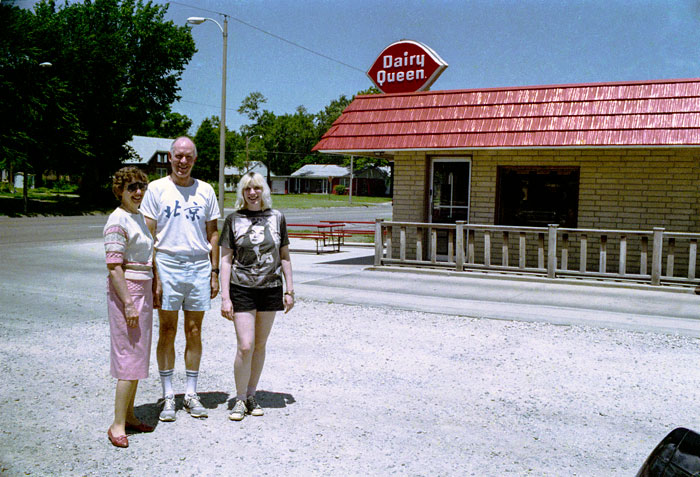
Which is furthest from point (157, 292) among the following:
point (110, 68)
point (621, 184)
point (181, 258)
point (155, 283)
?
point (110, 68)

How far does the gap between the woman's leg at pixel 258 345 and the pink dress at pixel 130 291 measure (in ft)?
3.00

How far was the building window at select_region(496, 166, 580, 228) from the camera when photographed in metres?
15.0

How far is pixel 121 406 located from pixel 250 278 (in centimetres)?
135

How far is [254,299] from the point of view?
5.27 m

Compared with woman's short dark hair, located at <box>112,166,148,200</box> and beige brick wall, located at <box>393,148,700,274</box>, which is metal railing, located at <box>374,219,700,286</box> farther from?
woman's short dark hair, located at <box>112,166,148,200</box>

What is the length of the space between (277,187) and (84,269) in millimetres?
101081

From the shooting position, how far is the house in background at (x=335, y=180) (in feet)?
322

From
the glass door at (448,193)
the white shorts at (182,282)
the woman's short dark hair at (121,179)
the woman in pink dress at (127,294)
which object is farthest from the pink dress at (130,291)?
the glass door at (448,193)

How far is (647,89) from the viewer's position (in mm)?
13586

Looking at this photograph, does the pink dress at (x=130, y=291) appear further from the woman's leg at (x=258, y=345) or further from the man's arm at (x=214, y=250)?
the woman's leg at (x=258, y=345)

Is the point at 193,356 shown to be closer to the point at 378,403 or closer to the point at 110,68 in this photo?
the point at 378,403

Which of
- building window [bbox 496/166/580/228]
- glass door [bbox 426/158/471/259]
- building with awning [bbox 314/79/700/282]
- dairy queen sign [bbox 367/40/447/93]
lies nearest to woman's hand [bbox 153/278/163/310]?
building with awning [bbox 314/79/700/282]

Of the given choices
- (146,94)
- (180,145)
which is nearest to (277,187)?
(146,94)

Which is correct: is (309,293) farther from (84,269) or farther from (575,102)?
(575,102)
